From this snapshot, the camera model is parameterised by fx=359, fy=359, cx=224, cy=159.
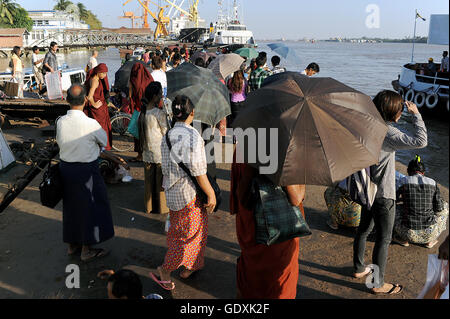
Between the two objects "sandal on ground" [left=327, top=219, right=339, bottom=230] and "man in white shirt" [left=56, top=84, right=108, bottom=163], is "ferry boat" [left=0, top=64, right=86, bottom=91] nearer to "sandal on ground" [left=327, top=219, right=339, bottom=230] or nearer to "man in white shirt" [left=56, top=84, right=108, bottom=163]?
"man in white shirt" [left=56, top=84, right=108, bottom=163]

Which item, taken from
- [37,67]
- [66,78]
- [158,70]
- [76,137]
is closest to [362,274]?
[76,137]

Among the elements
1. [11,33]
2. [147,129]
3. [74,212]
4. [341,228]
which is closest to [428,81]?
[341,228]

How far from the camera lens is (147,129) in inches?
154

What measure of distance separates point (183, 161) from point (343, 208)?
2.03 metres

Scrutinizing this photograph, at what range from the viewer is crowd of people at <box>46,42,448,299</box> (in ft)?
8.21

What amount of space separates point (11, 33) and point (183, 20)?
42.1 meters

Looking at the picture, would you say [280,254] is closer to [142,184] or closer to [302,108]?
[302,108]

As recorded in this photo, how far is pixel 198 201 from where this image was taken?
9.54ft

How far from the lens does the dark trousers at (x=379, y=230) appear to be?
279 cm

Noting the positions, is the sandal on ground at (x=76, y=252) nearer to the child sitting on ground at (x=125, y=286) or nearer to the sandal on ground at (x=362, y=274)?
the child sitting on ground at (x=125, y=286)

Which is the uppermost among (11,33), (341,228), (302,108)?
(11,33)

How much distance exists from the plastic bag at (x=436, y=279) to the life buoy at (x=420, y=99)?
577 inches

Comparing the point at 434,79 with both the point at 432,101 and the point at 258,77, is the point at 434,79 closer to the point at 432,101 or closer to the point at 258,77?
the point at 432,101

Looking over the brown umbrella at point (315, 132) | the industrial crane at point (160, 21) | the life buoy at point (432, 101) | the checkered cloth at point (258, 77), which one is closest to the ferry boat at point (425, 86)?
the life buoy at point (432, 101)
